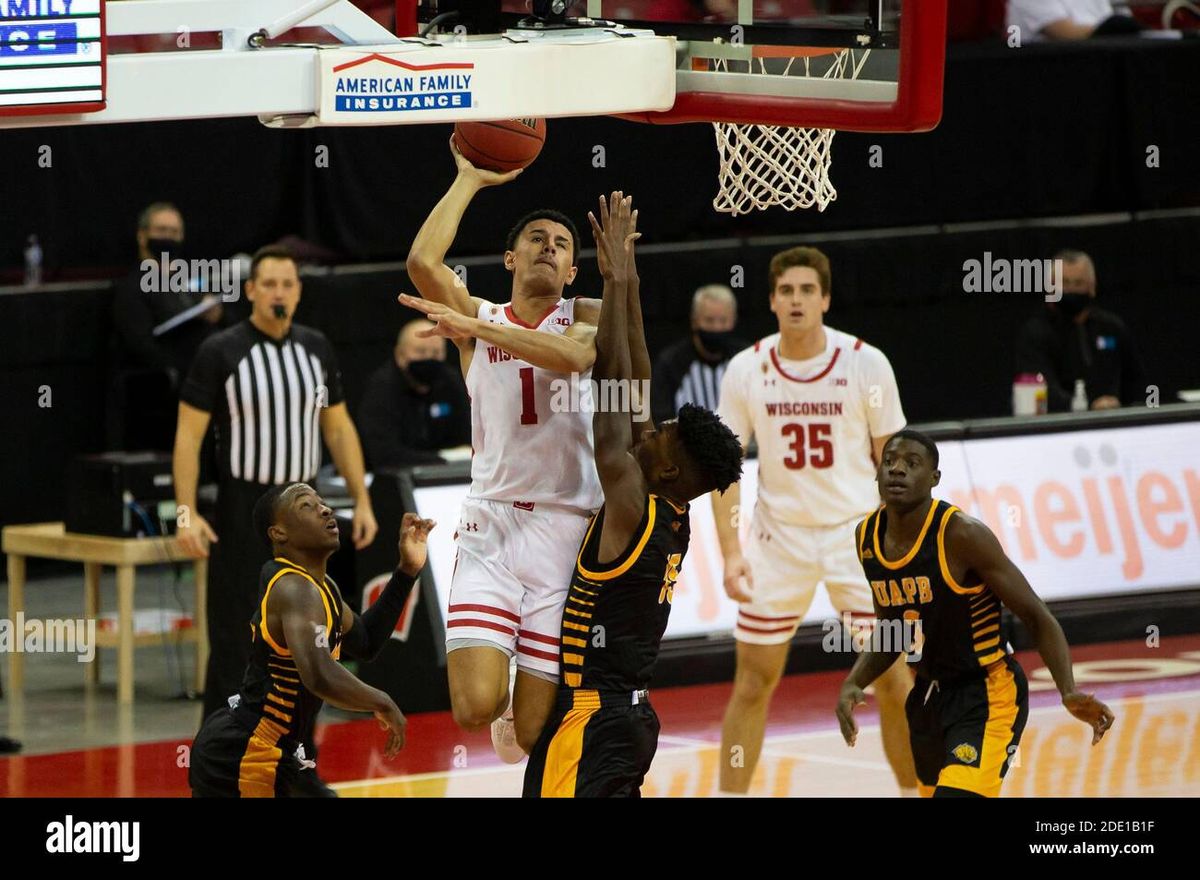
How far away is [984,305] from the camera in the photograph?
16031 mm

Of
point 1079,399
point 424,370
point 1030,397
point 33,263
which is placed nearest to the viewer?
point 424,370

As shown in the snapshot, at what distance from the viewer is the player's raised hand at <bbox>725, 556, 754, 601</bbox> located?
9.02m

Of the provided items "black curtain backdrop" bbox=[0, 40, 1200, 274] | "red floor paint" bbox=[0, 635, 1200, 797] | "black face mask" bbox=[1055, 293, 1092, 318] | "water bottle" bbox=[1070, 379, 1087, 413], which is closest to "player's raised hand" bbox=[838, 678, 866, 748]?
"red floor paint" bbox=[0, 635, 1200, 797]

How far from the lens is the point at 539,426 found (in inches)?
290

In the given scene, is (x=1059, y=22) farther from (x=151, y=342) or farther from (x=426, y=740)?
(x=426, y=740)

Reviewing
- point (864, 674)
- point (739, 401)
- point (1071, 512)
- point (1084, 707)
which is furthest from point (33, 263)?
point (1084, 707)

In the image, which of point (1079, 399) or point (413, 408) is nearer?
point (413, 408)

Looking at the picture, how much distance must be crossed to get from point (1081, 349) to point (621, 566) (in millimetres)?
6697

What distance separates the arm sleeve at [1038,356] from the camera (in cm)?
1272

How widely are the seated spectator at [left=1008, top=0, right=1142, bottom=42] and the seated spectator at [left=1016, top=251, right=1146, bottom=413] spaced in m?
3.59

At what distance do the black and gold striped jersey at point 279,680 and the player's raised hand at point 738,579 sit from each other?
2343 millimetres

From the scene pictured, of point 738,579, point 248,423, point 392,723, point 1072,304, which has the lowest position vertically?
point 392,723

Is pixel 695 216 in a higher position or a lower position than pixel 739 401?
higher

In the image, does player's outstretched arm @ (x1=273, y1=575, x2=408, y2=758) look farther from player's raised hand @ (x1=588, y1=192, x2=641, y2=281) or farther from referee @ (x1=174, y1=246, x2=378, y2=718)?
referee @ (x1=174, y1=246, x2=378, y2=718)
